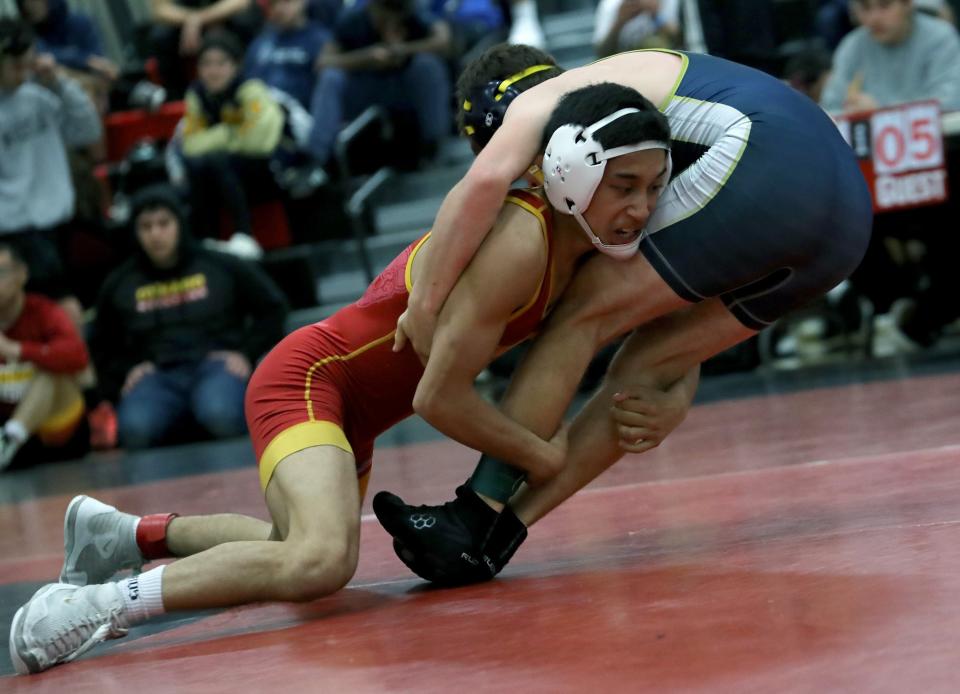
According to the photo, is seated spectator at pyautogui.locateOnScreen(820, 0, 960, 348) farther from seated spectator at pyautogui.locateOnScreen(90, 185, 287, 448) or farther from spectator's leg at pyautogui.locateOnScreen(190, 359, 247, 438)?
spectator's leg at pyautogui.locateOnScreen(190, 359, 247, 438)

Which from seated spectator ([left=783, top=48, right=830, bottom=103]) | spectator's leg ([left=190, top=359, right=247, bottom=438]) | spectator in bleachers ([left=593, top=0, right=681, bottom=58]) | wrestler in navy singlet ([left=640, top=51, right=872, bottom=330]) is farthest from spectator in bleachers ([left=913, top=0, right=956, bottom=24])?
wrestler in navy singlet ([left=640, top=51, right=872, bottom=330])

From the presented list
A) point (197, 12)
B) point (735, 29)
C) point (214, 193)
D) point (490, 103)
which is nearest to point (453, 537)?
point (490, 103)

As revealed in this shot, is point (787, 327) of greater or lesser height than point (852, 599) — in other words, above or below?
below

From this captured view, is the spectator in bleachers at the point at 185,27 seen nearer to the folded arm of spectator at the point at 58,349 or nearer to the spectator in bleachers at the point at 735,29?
the folded arm of spectator at the point at 58,349

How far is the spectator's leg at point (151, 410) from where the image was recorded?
6.82 metres

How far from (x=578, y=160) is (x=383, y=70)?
5643 mm

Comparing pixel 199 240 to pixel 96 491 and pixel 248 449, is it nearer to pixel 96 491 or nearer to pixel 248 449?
pixel 248 449

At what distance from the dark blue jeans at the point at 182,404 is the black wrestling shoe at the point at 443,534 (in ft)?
12.9

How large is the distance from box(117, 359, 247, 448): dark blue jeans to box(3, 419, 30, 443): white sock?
0.43m

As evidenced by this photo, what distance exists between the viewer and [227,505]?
4465 millimetres

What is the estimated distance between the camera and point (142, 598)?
8.93 feet

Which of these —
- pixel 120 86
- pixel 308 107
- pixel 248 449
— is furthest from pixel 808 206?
pixel 120 86

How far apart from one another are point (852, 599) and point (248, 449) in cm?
428

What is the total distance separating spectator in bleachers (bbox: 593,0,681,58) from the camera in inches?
277
